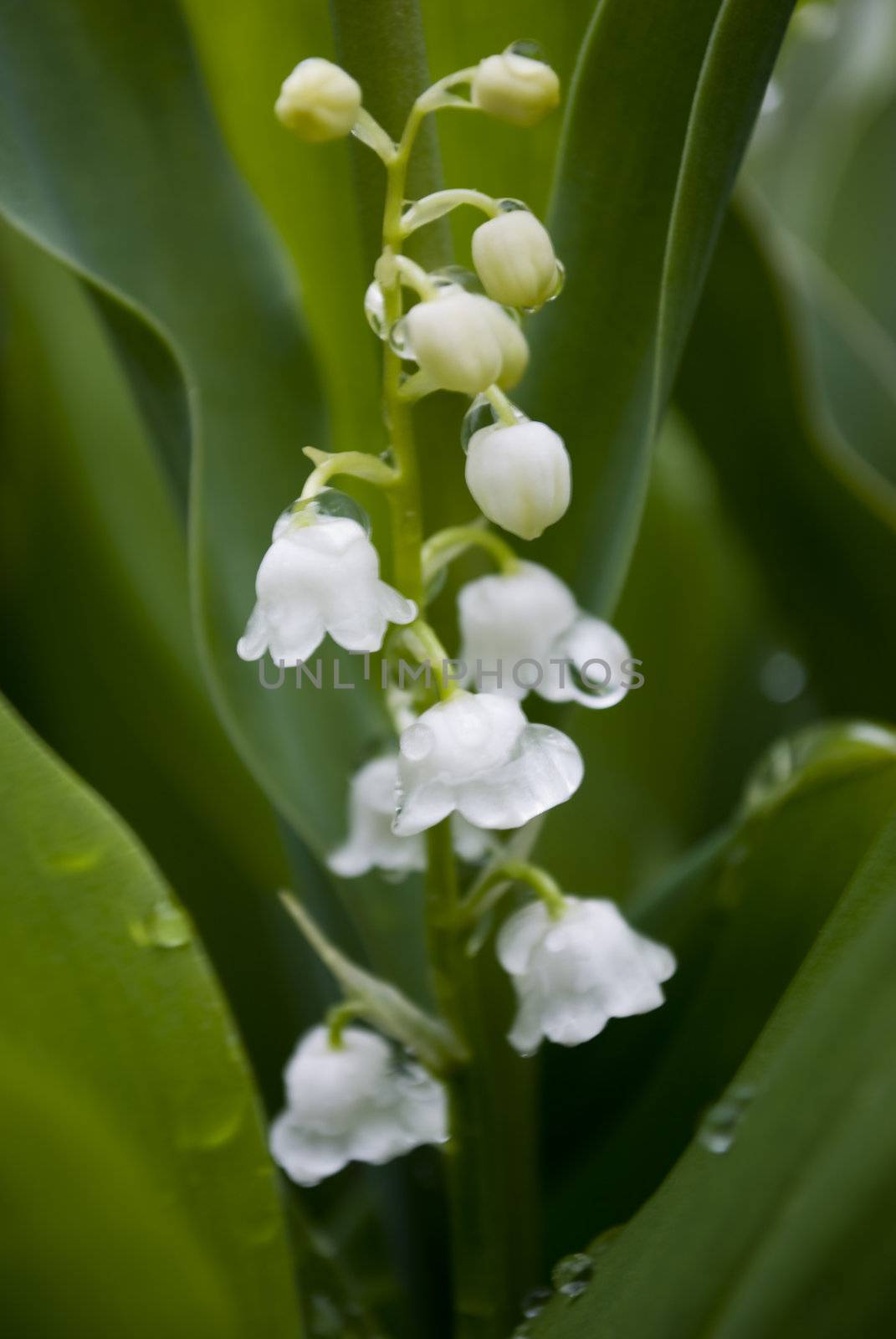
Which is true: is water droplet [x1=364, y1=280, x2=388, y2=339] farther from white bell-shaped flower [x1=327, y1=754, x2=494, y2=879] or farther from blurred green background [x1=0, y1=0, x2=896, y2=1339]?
white bell-shaped flower [x1=327, y1=754, x2=494, y2=879]

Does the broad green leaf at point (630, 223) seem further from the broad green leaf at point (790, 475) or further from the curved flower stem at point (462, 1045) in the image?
the broad green leaf at point (790, 475)

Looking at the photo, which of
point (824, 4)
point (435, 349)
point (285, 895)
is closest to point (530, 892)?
point (285, 895)

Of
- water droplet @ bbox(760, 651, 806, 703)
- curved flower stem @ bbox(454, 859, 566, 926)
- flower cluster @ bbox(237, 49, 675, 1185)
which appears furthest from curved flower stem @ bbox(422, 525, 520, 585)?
water droplet @ bbox(760, 651, 806, 703)

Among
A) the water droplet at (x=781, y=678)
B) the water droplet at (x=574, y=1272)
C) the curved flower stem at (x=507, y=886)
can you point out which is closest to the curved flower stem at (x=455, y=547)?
the curved flower stem at (x=507, y=886)

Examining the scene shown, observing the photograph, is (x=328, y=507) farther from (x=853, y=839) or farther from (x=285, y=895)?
(x=853, y=839)

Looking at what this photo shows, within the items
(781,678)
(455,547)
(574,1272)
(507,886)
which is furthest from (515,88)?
(781,678)

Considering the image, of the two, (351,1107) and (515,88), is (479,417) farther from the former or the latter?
(351,1107)
